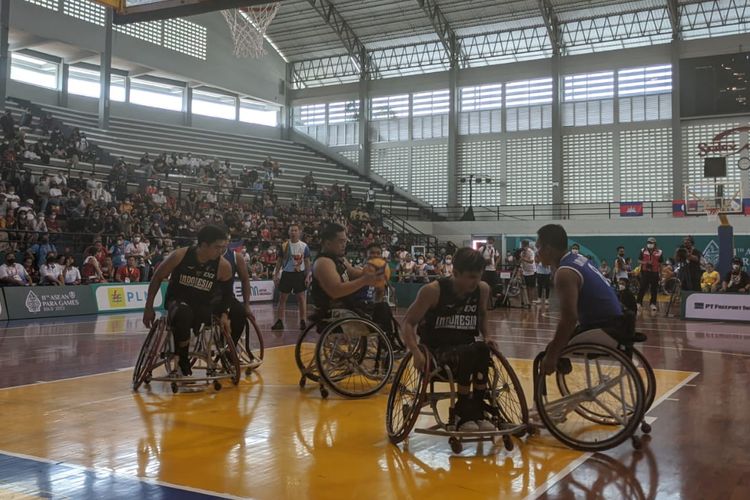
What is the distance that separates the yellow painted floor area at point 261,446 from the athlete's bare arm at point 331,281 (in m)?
0.93

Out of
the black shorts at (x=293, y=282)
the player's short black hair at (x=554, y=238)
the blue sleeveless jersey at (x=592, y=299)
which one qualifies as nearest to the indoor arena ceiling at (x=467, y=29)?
the black shorts at (x=293, y=282)

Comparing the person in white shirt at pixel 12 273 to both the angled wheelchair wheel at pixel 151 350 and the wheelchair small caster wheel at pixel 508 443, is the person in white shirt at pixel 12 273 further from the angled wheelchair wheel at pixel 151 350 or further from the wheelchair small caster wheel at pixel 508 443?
the wheelchair small caster wheel at pixel 508 443

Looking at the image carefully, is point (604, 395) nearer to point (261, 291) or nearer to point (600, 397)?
point (600, 397)

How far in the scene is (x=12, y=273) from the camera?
44.0 ft

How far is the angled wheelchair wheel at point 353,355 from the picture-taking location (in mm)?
5836

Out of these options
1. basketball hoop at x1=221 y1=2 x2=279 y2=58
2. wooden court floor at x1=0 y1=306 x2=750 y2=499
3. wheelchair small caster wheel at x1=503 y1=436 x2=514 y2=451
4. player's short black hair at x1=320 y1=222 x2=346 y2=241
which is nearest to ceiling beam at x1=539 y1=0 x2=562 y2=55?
basketball hoop at x1=221 y1=2 x2=279 y2=58

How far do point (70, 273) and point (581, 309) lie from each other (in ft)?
41.5

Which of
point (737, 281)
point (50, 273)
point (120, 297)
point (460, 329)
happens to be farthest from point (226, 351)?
point (737, 281)

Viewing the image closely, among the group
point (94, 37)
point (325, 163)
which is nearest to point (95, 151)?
point (94, 37)

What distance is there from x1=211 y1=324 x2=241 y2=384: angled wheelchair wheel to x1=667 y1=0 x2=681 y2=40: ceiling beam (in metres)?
26.2

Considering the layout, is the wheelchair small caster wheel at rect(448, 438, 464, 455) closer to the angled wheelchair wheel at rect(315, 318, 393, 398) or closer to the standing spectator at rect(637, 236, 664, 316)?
the angled wheelchair wheel at rect(315, 318, 393, 398)

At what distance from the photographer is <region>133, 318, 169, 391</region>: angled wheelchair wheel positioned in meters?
6.14

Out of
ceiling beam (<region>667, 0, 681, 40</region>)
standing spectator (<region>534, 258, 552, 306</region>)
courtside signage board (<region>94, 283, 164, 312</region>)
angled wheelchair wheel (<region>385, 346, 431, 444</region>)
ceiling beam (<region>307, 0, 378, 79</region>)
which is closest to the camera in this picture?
angled wheelchair wheel (<region>385, 346, 431, 444</region>)

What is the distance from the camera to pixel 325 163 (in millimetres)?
35375
